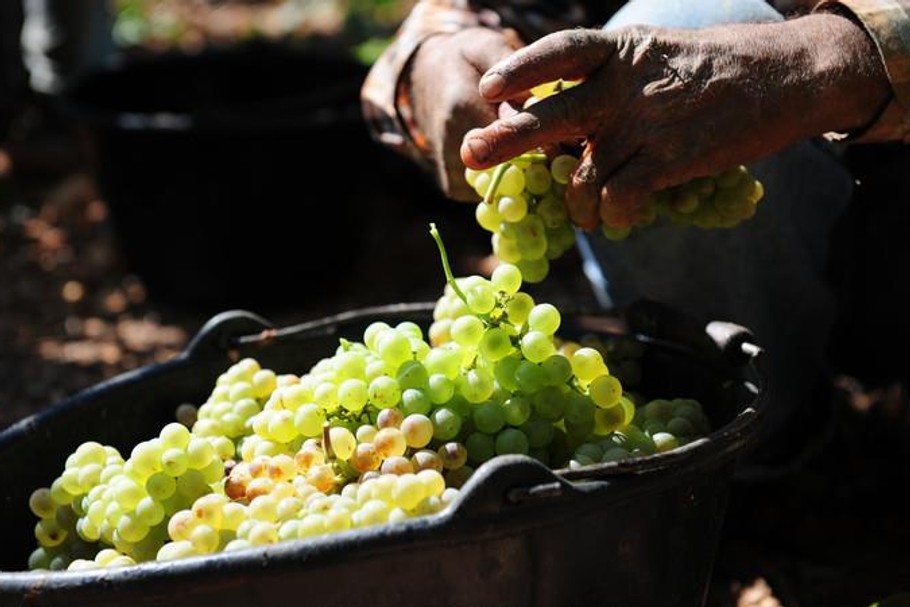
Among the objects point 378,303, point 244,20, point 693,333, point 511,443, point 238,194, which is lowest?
point 244,20

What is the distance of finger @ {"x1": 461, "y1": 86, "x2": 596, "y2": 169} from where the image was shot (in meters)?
1.60

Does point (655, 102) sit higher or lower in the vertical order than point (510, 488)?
higher

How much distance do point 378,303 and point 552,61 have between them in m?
2.22

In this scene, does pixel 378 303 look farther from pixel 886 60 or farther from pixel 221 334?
pixel 886 60

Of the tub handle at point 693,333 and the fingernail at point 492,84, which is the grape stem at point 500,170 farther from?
the tub handle at point 693,333

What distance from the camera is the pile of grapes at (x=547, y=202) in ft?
5.67

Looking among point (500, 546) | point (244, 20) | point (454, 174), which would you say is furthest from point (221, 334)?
point (244, 20)

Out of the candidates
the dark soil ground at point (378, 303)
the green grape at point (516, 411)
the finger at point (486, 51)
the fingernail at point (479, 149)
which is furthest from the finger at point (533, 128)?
Result: the dark soil ground at point (378, 303)

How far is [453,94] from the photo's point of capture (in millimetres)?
1944

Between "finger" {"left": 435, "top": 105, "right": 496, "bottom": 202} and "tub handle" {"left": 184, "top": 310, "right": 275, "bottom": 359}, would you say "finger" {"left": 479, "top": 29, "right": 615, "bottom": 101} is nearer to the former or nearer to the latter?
"finger" {"left": 435, "top": 105, "right": 496, "bottom": 202}

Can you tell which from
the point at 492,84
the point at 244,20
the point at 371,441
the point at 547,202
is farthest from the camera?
the point at 244,20

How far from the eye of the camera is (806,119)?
5.55 ft

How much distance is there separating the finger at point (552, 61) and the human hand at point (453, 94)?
0.61 feet

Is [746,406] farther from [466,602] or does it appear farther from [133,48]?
[133,48]
